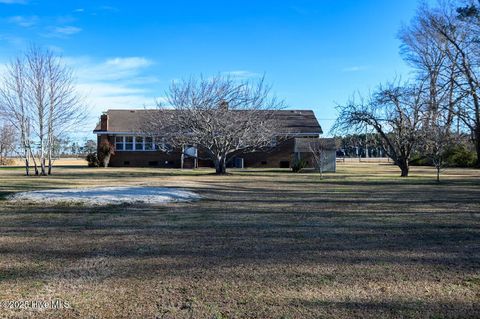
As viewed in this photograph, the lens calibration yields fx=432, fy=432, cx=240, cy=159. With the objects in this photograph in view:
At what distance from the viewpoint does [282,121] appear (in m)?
42.4

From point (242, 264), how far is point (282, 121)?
37.4m

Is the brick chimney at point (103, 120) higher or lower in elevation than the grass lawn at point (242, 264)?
higher

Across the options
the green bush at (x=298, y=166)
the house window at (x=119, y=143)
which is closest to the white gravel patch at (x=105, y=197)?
the green bush at (x=298, y=166)

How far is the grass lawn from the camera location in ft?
13.7

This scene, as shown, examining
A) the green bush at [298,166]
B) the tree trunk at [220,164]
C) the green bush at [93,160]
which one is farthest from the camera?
the green bush at [93,160]

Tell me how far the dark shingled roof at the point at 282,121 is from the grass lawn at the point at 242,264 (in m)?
32.7

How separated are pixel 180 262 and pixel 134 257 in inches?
28.8

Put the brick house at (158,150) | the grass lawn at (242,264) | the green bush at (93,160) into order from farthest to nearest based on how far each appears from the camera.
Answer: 1. the brick house at (158,150)
2. the green bush at (93,160)
3. the grass lawn at (242,264)

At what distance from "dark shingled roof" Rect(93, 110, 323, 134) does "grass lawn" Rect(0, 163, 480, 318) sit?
107ft

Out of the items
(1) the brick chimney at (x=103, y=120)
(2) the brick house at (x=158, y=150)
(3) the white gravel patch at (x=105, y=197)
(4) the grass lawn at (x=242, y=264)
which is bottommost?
(4) the grass lawn at (x=242, y=264)

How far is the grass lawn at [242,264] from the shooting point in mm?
4164

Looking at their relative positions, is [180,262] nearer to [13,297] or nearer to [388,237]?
[13,297]

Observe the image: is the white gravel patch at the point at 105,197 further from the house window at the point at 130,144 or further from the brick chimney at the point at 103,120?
the brick chimney at the point at 103,120

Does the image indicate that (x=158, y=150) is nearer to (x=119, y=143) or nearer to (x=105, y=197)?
(x=119, y=143)
